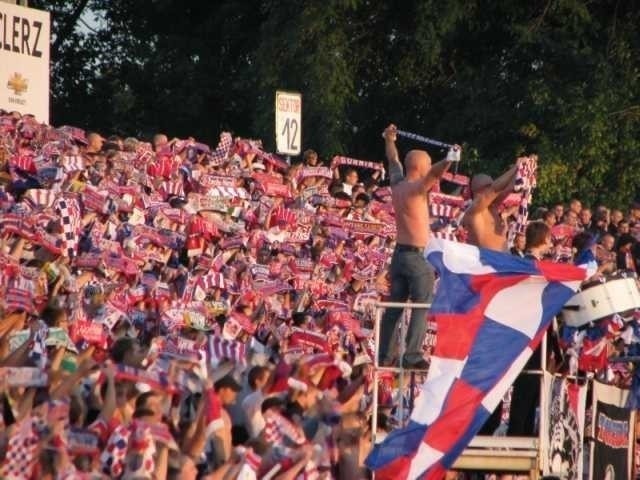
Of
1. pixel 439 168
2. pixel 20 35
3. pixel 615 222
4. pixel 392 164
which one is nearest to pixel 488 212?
pixel 439 168

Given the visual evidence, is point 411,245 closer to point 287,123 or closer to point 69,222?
point 69,222

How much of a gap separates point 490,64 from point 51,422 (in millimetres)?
18809

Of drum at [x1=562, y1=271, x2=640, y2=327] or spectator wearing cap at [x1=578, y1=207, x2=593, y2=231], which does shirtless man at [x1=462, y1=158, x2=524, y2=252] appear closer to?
drum at [x1=562, y1=271, x2=640, y2=327]

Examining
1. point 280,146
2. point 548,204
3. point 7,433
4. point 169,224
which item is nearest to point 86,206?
point 169,224

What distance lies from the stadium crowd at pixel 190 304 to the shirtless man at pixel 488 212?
0.86 metres

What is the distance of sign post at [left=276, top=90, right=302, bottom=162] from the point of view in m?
21.0

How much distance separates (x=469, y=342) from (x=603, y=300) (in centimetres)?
92

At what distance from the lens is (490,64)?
28.8 metres

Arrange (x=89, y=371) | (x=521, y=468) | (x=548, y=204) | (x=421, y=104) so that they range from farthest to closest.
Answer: (x=421, y=104) < (x=548, y=204) < (x=521, y=468) < (x=89, y=371)

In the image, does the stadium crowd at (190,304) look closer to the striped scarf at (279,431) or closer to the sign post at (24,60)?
the striped scarf at (279,431)

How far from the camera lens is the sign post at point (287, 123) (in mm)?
20953

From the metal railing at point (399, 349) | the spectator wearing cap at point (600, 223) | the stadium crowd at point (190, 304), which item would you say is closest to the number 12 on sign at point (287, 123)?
the stadium crowd at point (190, 304)

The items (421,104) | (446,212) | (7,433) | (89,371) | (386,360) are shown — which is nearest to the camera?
(7,433)

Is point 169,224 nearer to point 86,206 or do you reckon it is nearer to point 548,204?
point 86,206
